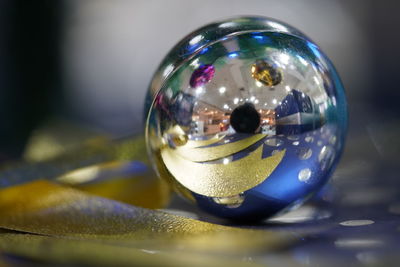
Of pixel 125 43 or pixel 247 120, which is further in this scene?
pixel 125 43

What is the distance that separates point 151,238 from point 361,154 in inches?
16.4

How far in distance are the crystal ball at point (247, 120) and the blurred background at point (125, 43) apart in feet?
3.46

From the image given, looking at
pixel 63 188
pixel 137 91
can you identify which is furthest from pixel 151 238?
pixel 137 91

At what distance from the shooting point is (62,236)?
0.41 m

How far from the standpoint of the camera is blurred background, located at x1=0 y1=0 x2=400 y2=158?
153cm

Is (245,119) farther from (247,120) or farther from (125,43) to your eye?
(125,43)

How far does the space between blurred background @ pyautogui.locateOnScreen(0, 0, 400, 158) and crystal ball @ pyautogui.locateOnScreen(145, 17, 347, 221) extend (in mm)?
1054

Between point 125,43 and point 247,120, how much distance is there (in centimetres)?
178

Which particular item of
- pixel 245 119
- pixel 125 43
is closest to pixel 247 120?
pixel 245 119

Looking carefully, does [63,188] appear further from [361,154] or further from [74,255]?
[361,154]

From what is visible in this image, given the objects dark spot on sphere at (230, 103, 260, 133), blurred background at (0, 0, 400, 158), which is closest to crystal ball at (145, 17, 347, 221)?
dark spot on sphere at (230, 103, 260, 133)

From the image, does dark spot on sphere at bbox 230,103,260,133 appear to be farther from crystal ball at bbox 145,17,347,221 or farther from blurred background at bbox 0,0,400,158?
blurred background at bbox 0,0,400,158

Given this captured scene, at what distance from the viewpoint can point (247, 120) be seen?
1.33 feet

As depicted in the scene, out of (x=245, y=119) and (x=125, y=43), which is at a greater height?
(x=125, y=43)
